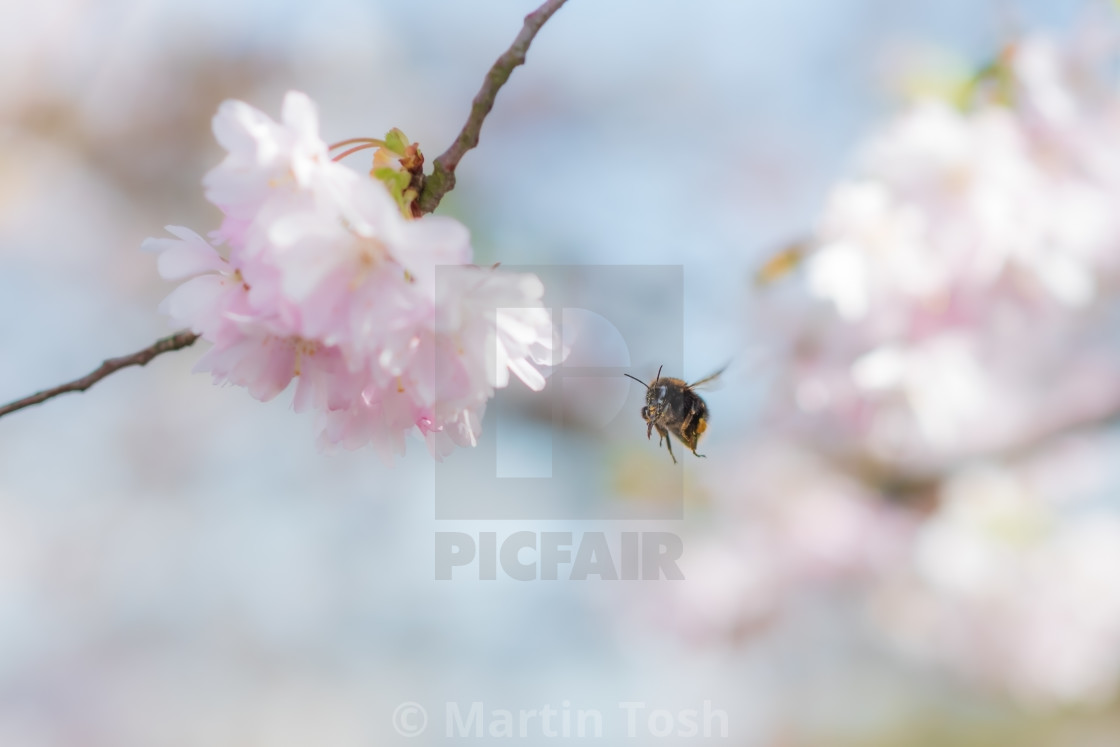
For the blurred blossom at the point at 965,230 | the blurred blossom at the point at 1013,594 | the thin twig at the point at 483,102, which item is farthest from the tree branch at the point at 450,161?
the blurred blossom at the point at 1013,594

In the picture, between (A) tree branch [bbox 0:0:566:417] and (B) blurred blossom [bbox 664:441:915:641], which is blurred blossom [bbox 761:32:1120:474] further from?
(B) blurred blossom [bbox 664:441:915:641]

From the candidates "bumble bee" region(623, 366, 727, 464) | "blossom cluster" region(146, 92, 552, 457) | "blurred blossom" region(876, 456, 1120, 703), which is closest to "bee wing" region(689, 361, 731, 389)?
"bumble bee" region(623, 366, 727, 464)

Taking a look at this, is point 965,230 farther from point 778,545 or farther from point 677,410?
point 778,545

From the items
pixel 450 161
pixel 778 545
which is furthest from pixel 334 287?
pixel 778 545

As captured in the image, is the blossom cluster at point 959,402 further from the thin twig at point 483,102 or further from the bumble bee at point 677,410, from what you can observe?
the thin twig at point 483,102

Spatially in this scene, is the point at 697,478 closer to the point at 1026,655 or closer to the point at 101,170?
the point at 1026,655
